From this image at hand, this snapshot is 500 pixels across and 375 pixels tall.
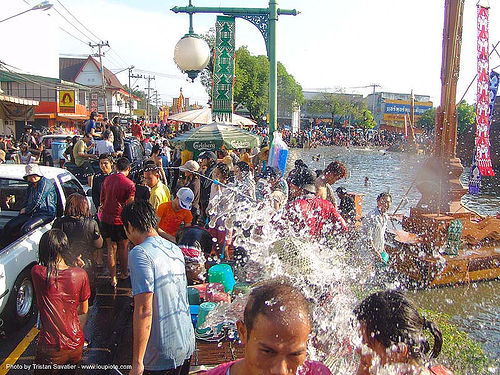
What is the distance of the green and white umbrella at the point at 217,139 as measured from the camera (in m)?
8.85

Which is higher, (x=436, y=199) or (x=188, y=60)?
(x=188, y=60)

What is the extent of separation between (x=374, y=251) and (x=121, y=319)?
3370 mm

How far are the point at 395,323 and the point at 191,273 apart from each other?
290 centimetres

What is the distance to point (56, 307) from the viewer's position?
3.26 metres

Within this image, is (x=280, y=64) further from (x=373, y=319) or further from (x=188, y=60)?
(x=373, y=319)

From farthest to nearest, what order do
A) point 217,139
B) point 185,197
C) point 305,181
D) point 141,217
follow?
point 217,139 < point 185,197 < point 305,181 < point 141,217

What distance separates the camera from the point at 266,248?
4770 mm

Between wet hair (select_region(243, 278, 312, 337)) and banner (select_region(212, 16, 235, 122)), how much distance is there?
7.16m

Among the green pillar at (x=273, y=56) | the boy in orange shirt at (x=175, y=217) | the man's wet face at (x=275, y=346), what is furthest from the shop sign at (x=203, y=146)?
the man's wet face at (x=275, y=346)

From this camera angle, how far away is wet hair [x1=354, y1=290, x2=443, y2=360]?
193 cm

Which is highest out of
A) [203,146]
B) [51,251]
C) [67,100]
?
[67,100]

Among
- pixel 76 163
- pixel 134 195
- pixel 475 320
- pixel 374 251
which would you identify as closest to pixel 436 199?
pixel 475 320

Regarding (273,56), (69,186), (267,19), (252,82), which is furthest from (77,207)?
(252,82)

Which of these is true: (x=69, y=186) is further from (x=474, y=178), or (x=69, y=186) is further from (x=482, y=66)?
(x=474, y=178)
